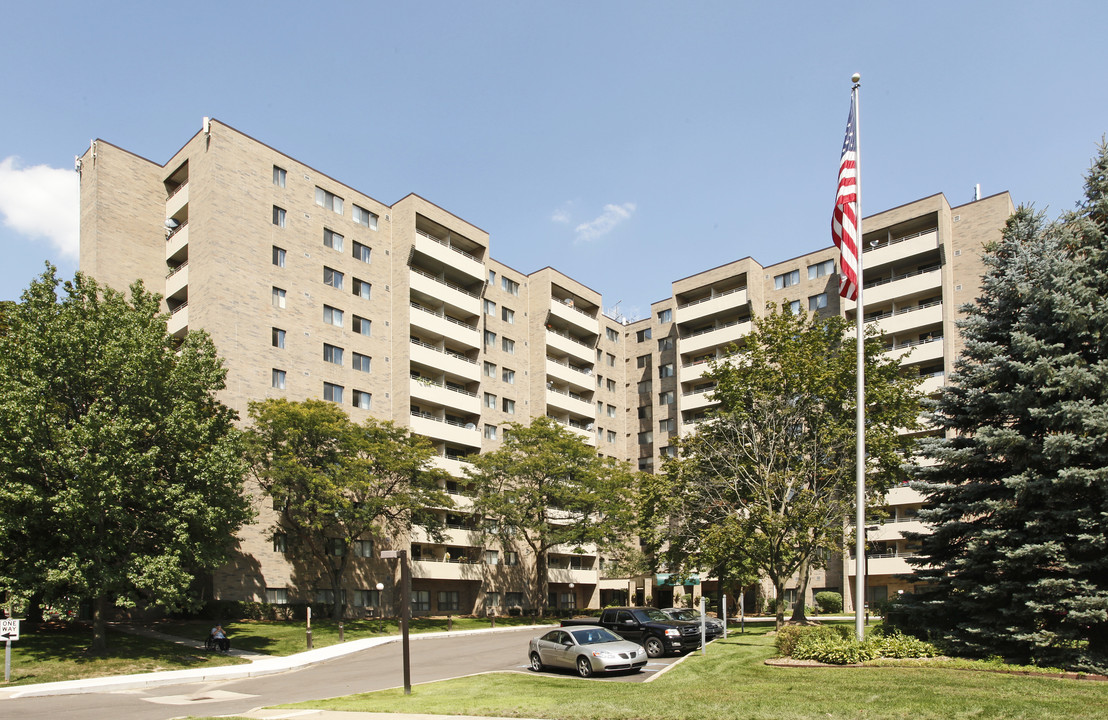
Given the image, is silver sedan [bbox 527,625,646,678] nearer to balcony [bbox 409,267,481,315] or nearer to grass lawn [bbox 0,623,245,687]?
grass lawn [bbox 0,623,245,687]

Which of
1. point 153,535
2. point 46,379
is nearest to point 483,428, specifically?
point 153,535

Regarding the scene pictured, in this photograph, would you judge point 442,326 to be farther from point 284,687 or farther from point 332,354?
point 284,687

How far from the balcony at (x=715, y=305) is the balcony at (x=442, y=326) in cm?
2161

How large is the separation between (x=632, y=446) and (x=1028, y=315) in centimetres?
6136

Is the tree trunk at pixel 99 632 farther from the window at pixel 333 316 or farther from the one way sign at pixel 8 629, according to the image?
the window at pixel 333 316

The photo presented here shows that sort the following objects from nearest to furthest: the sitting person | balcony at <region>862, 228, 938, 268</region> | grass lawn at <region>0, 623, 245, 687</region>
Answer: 1. grass lawn at <region>0, 623, 245, 687</region>
2. the sitting person
3. balcony at <region>862, 228, 938, 268</region>

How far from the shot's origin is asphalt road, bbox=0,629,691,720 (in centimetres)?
1961

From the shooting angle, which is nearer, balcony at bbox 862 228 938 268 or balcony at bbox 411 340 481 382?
balcony at bbox 411 340 481 382

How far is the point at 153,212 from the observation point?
172ft

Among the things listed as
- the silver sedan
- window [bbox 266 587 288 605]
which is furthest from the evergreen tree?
window [bbox 266 587 288 605]

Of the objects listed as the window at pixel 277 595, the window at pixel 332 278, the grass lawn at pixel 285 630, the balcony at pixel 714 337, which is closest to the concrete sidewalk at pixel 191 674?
the grass lawn at pixel 285 630

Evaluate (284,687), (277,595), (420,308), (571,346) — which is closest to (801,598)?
(284,687)

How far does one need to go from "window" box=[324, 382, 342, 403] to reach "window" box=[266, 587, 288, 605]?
11945mm

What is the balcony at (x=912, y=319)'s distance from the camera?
189 feet
